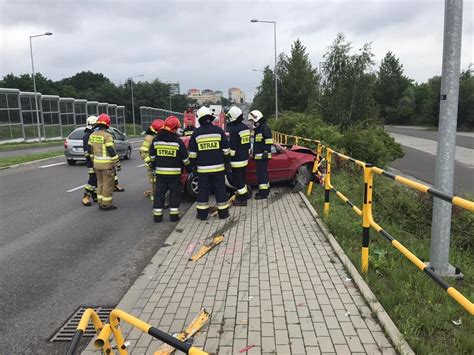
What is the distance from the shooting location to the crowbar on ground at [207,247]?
5.54m

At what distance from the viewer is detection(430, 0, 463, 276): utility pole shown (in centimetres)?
418

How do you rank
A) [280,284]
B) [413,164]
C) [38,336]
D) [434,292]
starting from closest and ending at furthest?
1. [38,336]
2. [434,292]
3. [280,284]
4. [413,164]

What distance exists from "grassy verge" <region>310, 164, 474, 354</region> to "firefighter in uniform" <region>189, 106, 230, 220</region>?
75.3 inches

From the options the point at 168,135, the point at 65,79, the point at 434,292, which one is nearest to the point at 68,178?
the point at 168,135

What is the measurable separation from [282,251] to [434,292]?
2038 mm

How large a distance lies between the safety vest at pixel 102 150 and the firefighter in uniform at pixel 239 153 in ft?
8.19

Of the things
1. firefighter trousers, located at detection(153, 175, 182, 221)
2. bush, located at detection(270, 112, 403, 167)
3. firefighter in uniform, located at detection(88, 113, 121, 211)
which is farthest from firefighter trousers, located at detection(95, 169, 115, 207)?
bush, located at detection(270, 112, 403, 167)

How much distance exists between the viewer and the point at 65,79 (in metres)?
112

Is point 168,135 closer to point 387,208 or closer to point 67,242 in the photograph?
point 67,242

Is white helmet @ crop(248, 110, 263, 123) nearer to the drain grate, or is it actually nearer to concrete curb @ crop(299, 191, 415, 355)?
concrete curb @ crop(299, 191, 415, 355)

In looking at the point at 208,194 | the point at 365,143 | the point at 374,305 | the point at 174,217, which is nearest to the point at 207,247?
the point at 208,194

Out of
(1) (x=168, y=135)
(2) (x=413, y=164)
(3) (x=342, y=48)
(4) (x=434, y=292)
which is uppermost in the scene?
(3) (x=342, y=48)

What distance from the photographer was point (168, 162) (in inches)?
301

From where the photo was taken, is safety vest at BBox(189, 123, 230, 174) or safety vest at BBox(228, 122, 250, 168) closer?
safety vest at BBox(189, 123, 230, 174)
